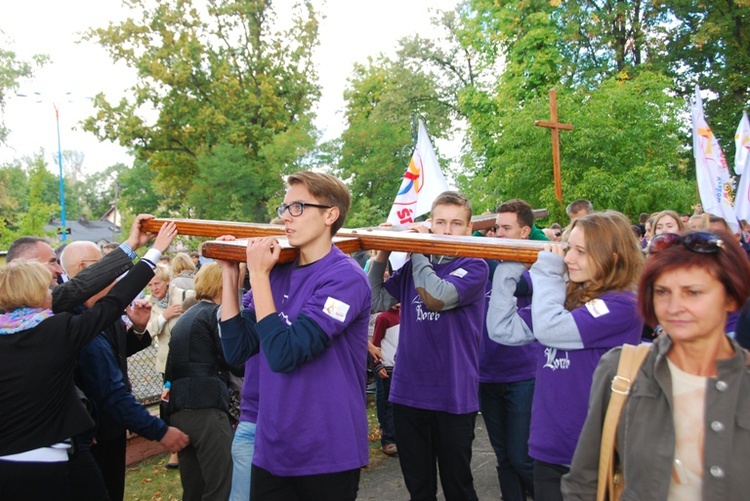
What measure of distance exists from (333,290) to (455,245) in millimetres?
721

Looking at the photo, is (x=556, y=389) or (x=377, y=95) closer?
(x=556, y=389)

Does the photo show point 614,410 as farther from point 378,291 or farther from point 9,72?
point 9,72

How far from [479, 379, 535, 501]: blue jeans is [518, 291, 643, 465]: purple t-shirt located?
1.39 m

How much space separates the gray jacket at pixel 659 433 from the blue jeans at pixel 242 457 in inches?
80.0

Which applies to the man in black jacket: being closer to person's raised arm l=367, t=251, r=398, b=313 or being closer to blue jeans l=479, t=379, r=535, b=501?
person's raised arm l=367, t=251, r=398, b=313

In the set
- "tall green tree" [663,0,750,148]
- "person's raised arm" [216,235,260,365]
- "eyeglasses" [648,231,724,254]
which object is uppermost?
"tall green tree" [663,0,750,148]

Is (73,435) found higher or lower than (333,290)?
lower

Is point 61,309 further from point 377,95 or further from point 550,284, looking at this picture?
point 377,95

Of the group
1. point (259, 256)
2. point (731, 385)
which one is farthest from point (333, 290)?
point (731, 385)

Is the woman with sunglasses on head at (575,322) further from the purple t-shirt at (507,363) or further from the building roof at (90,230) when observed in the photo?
the building roof at (90,230)

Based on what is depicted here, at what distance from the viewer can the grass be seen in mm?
5582

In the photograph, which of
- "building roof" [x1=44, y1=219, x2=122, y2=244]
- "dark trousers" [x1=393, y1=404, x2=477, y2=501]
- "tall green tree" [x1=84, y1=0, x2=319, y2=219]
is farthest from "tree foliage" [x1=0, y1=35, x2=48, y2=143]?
"dark trousers" [x1=393, y1=404, x2=477, y2=501]

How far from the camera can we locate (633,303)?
288 cm

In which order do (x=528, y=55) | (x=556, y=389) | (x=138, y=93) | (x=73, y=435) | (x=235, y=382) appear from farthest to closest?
1. (x=138, y=93)
2. (x=528, y=55)
3. (x=235, y=382)
4. (x=73, y=435)
5. (x=556, y=389)
